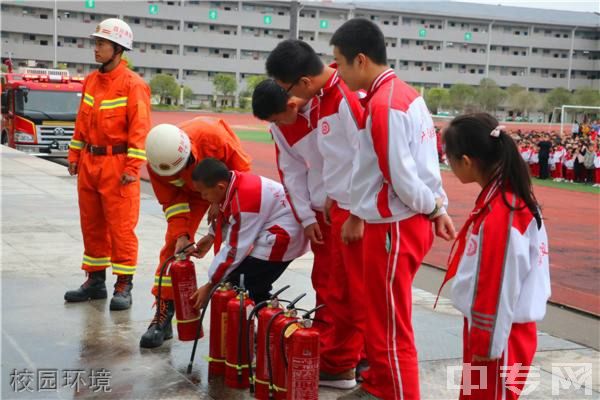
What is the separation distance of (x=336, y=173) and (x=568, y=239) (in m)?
9.44

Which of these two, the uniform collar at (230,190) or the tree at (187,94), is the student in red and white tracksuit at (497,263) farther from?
the tree at (187,94)

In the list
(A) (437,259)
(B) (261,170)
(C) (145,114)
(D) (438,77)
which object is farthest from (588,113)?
(D) (438,77)

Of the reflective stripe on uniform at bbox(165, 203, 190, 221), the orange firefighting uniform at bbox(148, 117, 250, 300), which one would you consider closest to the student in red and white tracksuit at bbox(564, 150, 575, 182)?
the orange firefighting uniform at bbox(148, 117, 250, 300)

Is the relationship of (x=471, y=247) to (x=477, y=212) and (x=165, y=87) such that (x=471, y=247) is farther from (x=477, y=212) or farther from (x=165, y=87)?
(x=165, y=87)

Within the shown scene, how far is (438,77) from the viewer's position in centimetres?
9631

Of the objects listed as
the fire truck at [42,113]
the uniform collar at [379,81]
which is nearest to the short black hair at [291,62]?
the uniform collar at [379,81]

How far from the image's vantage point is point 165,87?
7762cm

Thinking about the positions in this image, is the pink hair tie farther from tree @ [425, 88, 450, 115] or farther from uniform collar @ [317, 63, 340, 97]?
tree @ [425, 88, 450, 115]

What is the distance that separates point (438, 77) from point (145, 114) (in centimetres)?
9321

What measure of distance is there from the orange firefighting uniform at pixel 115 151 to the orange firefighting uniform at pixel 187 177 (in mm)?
832

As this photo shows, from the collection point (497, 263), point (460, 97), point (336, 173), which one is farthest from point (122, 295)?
point (460, 97)

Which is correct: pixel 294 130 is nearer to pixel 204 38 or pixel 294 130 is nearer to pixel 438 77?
pixel 204 38

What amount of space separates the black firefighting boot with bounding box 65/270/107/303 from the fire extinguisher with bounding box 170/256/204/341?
1.76 m

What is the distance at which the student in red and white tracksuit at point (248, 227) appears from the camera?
15.8 feet
